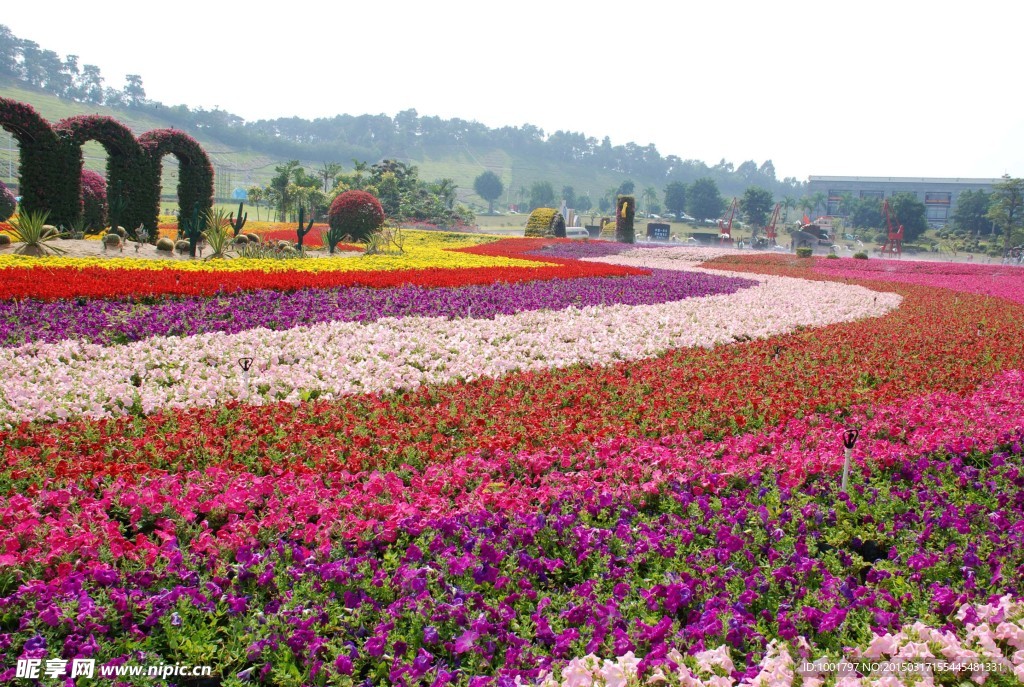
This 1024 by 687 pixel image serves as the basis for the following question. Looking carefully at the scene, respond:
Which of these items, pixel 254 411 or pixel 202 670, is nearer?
pixel 202 670

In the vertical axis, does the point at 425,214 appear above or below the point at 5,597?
above

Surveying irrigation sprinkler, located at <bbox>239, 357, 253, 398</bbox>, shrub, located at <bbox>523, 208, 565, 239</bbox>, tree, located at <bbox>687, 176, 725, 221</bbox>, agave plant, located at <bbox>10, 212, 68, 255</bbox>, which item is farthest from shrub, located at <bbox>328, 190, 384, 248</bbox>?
tree, located at <bbox>687, 176, 725, 221</bbox>

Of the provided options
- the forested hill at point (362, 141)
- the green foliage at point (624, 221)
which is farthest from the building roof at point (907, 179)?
the green foliage at point (624, 221)

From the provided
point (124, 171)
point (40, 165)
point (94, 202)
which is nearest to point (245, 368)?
point (40, 165)

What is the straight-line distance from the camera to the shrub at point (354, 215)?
915 inches

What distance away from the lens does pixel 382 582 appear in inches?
118

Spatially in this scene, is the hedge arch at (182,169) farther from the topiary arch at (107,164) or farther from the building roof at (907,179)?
the building roof at (907,179)

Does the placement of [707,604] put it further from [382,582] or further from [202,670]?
[202,670]

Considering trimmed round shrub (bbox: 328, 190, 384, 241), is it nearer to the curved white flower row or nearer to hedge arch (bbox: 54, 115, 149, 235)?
hedge arch (bbox: 54, 115, 149, 235)

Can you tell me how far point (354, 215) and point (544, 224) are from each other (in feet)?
49.4

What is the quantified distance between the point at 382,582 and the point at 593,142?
664 feet

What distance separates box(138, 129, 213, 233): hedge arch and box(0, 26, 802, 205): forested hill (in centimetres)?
9436

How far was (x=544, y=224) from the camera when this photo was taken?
36688 mm

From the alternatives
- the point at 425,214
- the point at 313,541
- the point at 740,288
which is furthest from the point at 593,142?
the point at 313,541
